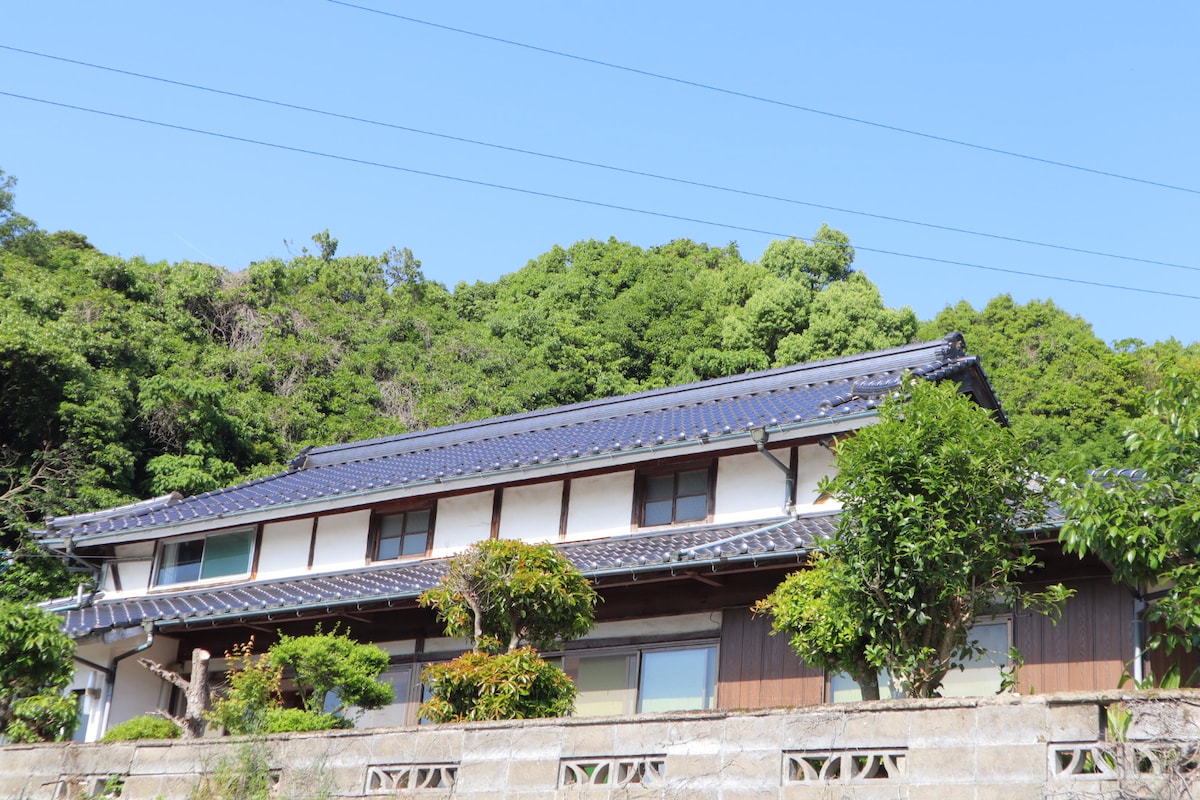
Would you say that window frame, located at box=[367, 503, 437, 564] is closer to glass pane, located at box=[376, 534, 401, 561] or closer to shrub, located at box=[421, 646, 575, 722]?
glass pane, located at box=[376, 534, 401, 561]

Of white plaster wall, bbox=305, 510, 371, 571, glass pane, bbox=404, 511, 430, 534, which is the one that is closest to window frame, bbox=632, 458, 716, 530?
glass pane, bbox=404, 511, 430, 534

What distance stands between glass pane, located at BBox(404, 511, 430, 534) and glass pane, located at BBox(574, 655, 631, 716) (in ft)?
13.5

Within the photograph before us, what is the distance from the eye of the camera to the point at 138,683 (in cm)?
1841

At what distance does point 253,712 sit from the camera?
1308cm

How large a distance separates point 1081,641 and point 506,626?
5.70m

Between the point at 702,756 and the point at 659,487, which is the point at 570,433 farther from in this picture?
the point at 702,756

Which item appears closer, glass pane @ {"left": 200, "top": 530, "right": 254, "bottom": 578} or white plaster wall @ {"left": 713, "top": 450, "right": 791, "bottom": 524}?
white plaster wall @ {"left": 713, "top": 450, "right": 791, "bottom": 524}

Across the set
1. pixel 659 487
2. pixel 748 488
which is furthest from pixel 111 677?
pixel 748 488

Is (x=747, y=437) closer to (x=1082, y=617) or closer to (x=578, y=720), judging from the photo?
(x=1082, y=617)

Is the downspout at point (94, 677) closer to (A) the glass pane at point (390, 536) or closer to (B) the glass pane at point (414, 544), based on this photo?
(A) the glass pane at point (390, 536)

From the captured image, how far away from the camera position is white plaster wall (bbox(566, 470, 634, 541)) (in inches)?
658

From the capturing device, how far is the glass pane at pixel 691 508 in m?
16.2

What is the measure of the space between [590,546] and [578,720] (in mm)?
7123

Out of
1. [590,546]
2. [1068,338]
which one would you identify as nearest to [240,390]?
[590,546]
